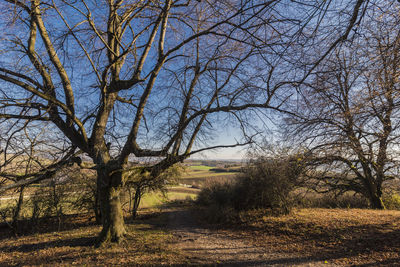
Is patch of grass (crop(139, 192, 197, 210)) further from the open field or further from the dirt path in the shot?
the open field

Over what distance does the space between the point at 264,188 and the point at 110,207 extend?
24.8ft

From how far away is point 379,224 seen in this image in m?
6.32

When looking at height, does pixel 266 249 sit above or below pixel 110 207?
below

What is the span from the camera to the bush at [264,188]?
944 centimetres

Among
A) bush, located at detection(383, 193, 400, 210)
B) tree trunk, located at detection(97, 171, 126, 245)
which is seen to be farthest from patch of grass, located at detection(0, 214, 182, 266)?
bush, located at detection(383, 193, 400, 210)

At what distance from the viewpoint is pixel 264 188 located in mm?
9914

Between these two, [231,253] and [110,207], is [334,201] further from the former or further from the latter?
[110,207]

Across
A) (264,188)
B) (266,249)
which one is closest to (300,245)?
(266,249)

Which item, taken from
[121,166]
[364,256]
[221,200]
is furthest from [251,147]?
[221,200]

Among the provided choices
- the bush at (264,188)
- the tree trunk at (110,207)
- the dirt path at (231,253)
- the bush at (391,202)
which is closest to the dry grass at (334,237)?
the dirt path at (231,253)

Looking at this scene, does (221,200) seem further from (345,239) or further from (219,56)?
(219,56)

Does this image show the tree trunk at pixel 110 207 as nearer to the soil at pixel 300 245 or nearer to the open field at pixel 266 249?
the open field at pixel 266 249

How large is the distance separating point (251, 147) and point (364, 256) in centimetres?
385

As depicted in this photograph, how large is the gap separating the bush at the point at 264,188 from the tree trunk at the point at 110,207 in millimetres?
5958
